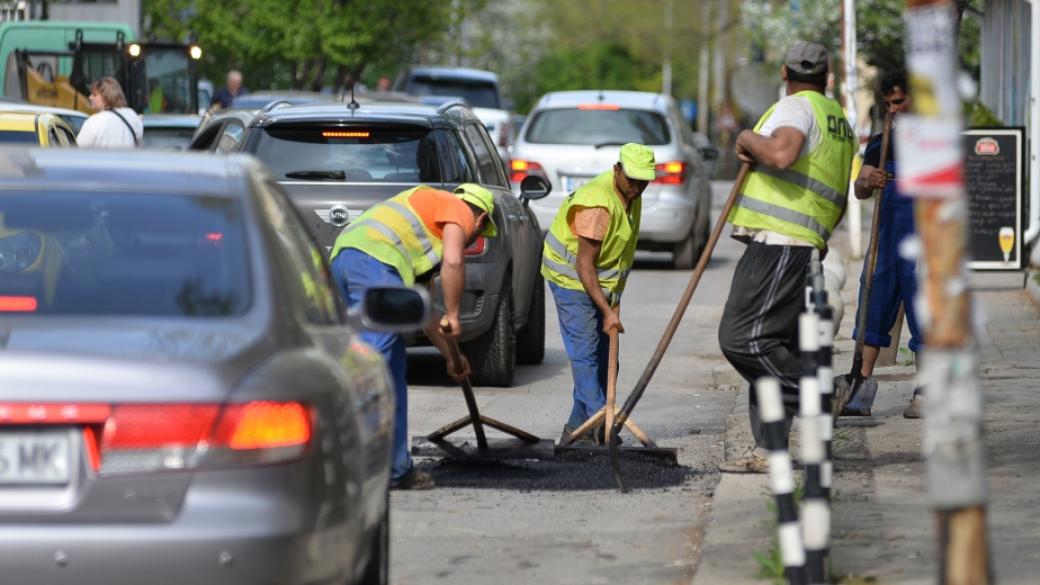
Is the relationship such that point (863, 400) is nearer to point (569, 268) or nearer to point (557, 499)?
point (569, 268)

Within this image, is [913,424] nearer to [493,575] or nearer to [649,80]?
[493,575]

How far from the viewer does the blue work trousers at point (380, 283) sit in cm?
849

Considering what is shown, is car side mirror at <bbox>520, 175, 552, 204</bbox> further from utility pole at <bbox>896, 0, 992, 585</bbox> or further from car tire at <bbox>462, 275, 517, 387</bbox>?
utility pole at <bbox>896, 0, 992, 585</bbox>

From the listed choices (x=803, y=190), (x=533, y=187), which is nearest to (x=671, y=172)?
(x=533, y=187)

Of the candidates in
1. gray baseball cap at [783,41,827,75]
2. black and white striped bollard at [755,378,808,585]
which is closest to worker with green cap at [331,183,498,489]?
gray baseball cap at [783,41,827,75]

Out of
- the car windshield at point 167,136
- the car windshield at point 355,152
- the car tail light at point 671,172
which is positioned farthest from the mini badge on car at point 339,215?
the car windshield at point 167,136

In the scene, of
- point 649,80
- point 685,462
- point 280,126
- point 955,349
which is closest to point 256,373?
point 955,349

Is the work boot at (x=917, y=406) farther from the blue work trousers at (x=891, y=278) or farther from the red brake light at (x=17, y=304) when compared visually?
the red brake light at (x=17, y=304)

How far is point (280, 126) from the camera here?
1172 centimetres

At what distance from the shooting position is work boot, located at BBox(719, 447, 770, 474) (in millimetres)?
8773

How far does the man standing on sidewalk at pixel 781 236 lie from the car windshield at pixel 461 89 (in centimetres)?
3045

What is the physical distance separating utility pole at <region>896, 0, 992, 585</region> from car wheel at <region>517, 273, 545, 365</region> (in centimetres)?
906

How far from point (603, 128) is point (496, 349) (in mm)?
8866

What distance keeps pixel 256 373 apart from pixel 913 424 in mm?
6089
